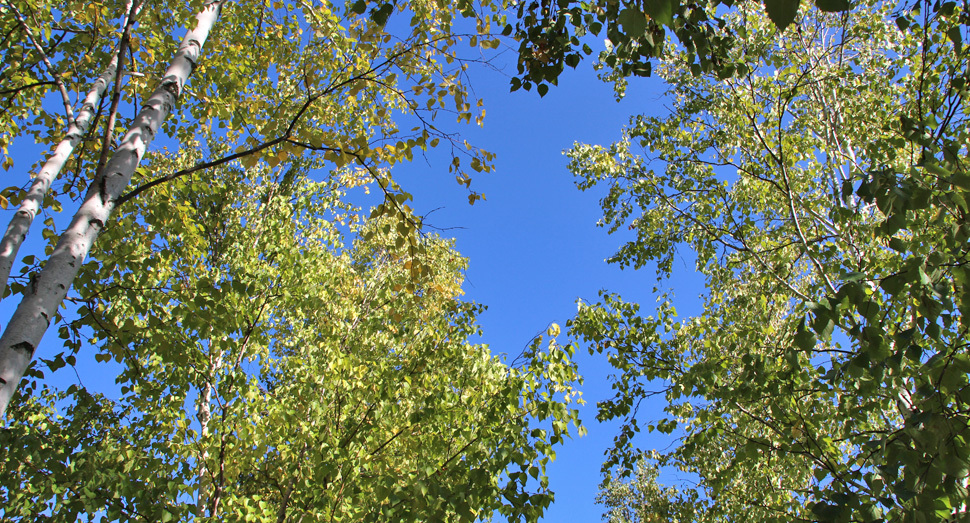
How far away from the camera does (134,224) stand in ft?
12.6

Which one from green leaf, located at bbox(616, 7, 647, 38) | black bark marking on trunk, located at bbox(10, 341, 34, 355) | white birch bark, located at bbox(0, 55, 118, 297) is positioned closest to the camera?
green leaf, located at bbox(616, 7, 647, 38)

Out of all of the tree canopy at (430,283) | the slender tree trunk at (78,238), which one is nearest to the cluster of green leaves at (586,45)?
the tree canopy at (430,283)

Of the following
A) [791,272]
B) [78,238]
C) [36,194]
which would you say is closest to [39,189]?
[36,194]

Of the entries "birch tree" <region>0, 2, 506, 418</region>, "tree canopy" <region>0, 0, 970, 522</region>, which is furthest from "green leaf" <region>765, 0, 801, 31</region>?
"birch tree" <region>0, 2, 506, 418</region>

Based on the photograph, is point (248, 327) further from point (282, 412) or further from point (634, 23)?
point (634, 23)

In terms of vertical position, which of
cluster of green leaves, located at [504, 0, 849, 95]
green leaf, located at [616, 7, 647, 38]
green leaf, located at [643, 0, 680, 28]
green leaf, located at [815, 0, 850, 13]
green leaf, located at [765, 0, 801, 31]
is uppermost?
cluster of green leaves, located at [504, 0, 849, 95]

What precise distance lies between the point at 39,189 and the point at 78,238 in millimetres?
929

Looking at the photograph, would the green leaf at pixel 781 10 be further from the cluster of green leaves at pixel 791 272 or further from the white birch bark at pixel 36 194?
the white birch bark at pixel 36 194

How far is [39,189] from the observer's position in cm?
254

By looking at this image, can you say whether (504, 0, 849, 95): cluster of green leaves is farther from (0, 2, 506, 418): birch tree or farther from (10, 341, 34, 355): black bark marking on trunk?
(10, 341, 34, 355): black bark marking on trunk

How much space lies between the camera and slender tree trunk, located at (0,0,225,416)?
1.72 m

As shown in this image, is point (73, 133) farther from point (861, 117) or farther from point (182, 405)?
point (861, 117)

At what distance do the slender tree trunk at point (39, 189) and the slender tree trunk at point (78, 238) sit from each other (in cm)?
28

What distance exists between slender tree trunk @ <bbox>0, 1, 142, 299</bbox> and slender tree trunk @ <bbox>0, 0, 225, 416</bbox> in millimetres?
277
